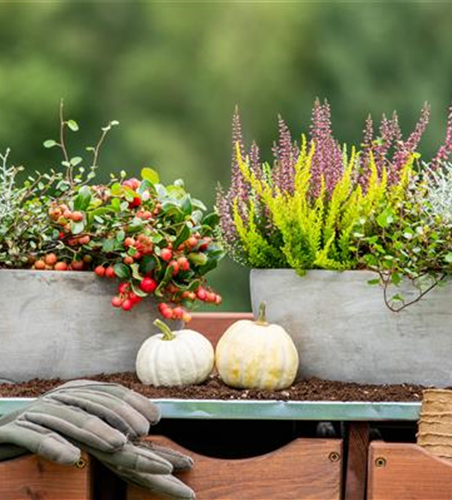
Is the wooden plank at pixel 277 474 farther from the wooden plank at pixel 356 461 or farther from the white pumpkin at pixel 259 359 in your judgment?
the white pumpkin at pixel 259 359

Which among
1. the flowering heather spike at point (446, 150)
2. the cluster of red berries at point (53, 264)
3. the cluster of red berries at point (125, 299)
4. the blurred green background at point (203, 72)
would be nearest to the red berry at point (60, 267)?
the cluster of red berries at point (53, 264)

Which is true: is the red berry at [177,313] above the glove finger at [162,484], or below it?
above

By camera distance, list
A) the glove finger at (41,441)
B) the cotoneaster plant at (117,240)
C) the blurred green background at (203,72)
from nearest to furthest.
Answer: the glove finger at (41,441)
the cotoneaster plant at (117,240)
the blurred green background at (203,72)

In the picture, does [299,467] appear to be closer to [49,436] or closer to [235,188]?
[49,436]

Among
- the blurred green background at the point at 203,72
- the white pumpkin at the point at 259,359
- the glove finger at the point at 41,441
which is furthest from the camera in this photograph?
the blurred green background at the point at 203,72

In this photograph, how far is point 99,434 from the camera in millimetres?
1802

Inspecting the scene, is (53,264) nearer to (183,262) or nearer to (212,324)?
(183,262)

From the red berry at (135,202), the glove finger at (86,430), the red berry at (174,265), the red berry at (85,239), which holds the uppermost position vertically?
the red berry at (135,202)

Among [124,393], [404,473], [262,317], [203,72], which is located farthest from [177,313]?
[203,72]

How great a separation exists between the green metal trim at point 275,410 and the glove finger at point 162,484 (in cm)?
11

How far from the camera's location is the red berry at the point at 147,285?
2.11 metres

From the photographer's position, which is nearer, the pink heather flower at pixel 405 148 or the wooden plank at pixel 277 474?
the wooden plank at pixel 277 474

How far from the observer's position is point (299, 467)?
194 cm

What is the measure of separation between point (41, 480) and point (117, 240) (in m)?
0.48
